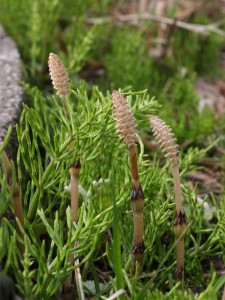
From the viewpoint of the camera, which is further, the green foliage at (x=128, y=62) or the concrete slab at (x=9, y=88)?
the green foliage at (x=128, y=62)

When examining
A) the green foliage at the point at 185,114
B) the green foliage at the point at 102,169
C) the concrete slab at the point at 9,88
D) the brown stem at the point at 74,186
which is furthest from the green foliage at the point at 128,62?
the brown stem at the point at 74,186

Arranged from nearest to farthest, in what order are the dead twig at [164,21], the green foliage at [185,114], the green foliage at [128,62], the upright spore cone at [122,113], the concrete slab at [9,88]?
the upright spore cone at [122,113] → the concrete slab at [9,88] → the green foliage at [185,114] → the green foliage at [128,62] → the dead twig at [164,21]

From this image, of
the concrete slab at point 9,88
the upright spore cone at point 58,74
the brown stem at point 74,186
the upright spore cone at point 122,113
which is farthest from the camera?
the concrete slab at point 9,88

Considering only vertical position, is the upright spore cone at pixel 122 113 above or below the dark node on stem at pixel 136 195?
above

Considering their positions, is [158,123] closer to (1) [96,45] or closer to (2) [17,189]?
(2) [17,189]

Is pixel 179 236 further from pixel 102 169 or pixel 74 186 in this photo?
pixel 102 169

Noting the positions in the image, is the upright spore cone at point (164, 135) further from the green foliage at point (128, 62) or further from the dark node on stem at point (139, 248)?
the green foliage at point (128, 62)

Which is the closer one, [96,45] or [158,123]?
[158,123]

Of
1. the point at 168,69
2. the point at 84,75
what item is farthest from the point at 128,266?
the point at 168,69
